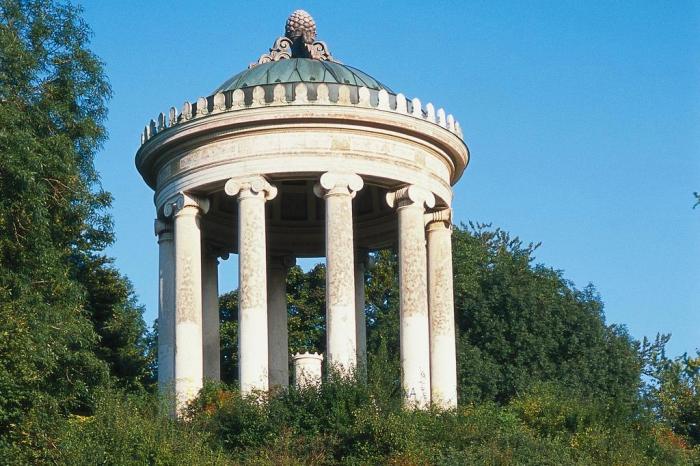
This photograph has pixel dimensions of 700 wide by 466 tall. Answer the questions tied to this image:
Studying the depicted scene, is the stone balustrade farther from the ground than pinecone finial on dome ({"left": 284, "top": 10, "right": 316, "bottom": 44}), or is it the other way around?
pinecone finial on dome ({"left": 284, "top": 10, "right": 316, "bottom": 44})

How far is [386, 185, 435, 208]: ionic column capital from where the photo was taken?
4506cm

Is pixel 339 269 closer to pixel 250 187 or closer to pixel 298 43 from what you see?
pixel 250 187

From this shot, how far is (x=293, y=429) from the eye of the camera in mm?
37969

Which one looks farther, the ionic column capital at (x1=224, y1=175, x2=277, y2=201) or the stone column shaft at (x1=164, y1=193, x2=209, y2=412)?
the stone column shaft at (x1=164, y1=193, x2=209, y2=412)

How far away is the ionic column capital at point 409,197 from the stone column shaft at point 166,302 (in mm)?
7558

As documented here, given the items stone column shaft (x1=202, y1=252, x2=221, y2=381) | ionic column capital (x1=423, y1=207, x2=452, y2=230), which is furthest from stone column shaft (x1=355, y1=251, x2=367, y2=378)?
stone column shaft (x1=202, y1=252, x2=221, y2=381)

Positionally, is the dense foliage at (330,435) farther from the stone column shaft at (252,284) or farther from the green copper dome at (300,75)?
the green copper dome at (300,75)

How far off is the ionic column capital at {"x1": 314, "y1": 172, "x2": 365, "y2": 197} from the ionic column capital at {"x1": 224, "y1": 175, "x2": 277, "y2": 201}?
1.57m

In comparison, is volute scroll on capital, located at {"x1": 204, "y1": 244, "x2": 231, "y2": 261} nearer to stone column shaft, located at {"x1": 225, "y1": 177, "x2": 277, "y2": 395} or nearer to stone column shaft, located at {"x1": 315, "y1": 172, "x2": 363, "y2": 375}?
stone column shaft, located at {"x1": 225, "y1": 177, "x2": 277, "y2": 395}

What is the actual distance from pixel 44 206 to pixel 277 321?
45.6 ft

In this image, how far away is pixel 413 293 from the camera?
44.1 m

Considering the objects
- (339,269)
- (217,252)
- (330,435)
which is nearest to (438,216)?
(339,269)

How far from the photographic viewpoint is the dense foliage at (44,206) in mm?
36531

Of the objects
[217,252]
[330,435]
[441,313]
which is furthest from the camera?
[217,252]
